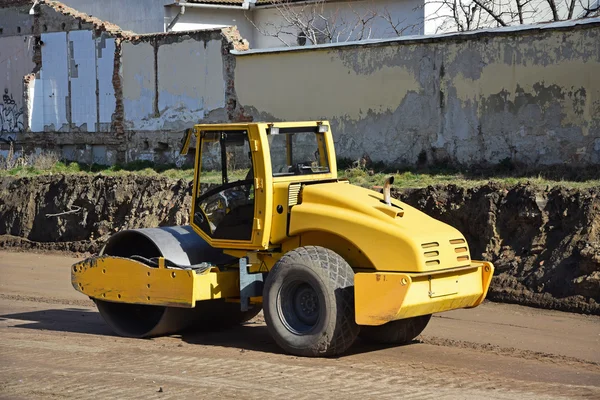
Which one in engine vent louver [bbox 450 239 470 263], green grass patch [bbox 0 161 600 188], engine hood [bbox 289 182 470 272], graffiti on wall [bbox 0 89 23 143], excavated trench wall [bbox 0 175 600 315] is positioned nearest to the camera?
engine hood [bbox 289 182 470 272]

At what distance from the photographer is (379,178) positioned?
18.9 metres

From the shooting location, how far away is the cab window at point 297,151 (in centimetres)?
1043

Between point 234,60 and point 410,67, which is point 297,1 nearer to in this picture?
point 234,60

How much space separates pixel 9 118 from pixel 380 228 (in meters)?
23.1

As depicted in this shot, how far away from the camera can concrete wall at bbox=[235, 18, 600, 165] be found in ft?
58.0

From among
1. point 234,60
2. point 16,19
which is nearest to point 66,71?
point 16,19

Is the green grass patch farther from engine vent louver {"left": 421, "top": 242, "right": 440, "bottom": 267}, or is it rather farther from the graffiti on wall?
the graffiti on wall

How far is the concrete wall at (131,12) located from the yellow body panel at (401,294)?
22.3 m

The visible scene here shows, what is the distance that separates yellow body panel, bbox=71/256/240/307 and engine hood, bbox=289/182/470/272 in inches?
45.5

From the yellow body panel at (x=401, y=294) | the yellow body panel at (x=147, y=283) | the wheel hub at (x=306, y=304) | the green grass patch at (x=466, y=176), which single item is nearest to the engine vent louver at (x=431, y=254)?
the yellow body panel at (x=401, y=294)

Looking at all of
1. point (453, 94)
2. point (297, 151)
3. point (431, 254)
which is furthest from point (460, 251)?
point (453, 94)

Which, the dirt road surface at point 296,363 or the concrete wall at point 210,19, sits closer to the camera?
the dirt road surface at point 296,363

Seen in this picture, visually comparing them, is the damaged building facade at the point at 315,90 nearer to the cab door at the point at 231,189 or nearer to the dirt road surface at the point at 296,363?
the dirt road surface at the point at 296,363

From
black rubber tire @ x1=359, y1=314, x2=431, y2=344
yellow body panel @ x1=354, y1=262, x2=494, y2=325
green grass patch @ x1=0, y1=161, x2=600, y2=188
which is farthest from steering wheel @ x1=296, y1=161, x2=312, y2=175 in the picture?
green grass patch @ x1=0, y1=161, x2=600, y2=188
